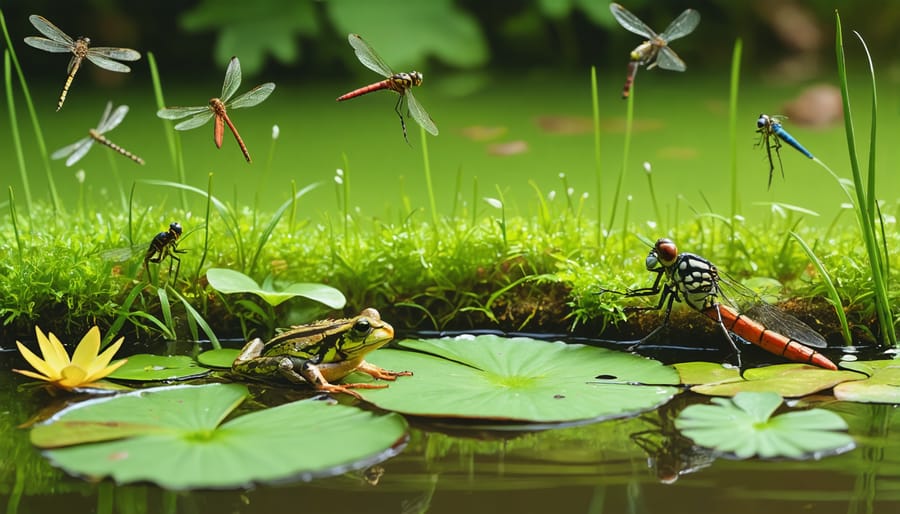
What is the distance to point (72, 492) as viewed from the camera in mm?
1184

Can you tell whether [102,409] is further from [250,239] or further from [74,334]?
[250,239]

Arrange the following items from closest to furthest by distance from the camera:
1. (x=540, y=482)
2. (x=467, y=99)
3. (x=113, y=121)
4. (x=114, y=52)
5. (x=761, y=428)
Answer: (x=540, y=482) < (x=761, y=428) < (x=114, y=52) < (x=113, y=121) < (x=467, y=99)

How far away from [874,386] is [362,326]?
882 millimetres

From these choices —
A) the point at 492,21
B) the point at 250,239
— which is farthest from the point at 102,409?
the point at 492,21

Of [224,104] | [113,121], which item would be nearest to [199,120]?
[224,104]

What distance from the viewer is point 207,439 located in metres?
1.29

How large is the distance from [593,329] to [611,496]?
2.27ft

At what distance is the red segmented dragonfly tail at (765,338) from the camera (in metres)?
1.62

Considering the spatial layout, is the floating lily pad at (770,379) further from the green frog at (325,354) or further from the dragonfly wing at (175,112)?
the dragonfly wing at (175,112)

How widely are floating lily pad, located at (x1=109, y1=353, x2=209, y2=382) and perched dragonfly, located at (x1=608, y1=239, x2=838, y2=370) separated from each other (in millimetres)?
860

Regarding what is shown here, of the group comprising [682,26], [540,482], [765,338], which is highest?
[682,26]

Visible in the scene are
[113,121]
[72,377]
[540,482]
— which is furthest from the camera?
[113,121]

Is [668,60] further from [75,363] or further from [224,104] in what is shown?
[75,363]

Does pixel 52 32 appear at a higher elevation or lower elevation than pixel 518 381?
higher
